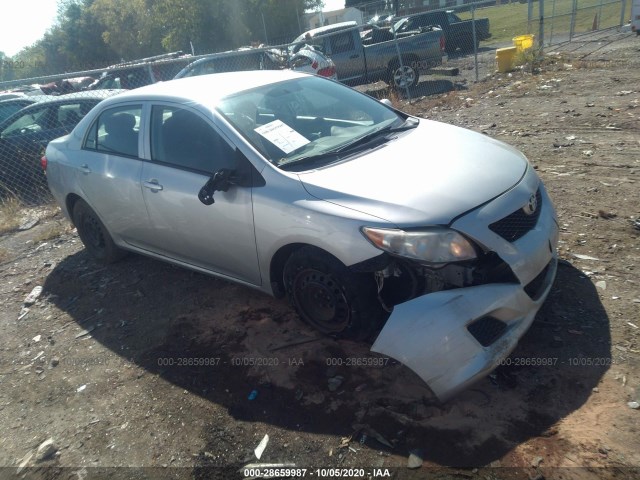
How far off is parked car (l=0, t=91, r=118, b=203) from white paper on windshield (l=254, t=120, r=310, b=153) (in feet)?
21.5

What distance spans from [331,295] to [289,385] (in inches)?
25.0

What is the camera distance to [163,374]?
365 centimetres

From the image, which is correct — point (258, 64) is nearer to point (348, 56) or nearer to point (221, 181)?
point (348, 56)

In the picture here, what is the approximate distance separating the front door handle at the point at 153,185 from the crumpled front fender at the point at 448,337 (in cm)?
234

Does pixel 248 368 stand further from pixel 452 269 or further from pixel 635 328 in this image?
pixel 635 328

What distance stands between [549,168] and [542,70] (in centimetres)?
759

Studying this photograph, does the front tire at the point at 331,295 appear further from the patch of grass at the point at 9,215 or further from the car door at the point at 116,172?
the patch of grass at the point at 9,215

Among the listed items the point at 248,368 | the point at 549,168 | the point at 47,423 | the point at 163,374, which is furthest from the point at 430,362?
the point at 549,168

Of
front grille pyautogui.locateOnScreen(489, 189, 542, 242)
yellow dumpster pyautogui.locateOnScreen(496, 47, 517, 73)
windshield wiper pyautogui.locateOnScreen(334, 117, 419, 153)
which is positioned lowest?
yellow dumpster pyautogui.locateOnScreen(496, 47, 517, 73)

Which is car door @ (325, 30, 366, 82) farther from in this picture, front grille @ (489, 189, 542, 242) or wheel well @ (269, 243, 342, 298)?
front grille @ (489, 189, 542, 242)

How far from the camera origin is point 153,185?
13.9 ft

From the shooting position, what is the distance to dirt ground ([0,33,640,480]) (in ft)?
8.67

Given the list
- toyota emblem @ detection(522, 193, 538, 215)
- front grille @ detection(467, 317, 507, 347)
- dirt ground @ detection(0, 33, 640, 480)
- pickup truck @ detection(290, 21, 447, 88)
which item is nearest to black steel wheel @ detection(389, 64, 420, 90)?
pickup truck @ detection(290, 21, 447, 88)

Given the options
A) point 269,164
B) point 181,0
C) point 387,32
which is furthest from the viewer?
point 181,0
